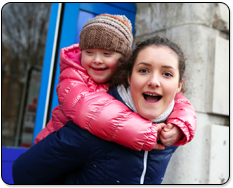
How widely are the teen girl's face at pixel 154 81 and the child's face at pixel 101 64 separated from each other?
37 cm

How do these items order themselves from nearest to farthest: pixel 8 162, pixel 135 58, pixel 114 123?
pixel 114 123 < pixel 135 58 < pixel 8 162

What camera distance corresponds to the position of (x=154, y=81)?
4.11ft

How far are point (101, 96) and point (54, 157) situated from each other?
43cm

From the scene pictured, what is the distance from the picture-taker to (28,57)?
21.3ft

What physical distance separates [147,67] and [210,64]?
1.81 m

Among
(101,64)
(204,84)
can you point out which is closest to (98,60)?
(101,64)

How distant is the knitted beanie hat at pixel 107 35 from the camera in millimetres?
1654

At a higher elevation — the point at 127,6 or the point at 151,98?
the point at 127,6

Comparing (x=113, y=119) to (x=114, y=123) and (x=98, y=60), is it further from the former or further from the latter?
(x=98, y=60)

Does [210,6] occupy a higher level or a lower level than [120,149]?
higher

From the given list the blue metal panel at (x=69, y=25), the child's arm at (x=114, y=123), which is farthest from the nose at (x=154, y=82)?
the blue metal panel at (x=69, y=25)
